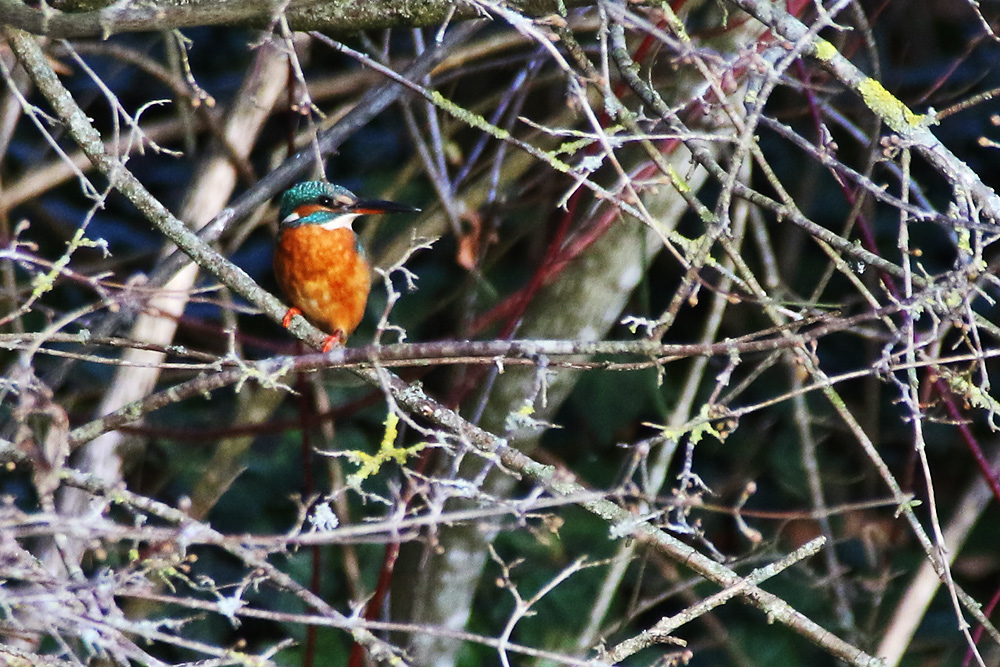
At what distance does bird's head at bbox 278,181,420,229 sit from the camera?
2975 millimetres

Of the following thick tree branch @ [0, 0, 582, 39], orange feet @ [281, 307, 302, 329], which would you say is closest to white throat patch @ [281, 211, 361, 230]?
orange feet @ [281, 307, 302, 329]

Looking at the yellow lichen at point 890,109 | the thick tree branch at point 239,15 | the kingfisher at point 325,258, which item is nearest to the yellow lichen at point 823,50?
the yellow lichen at point 890,109

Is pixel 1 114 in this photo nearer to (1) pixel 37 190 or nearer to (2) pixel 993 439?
(1) pixel 37 190

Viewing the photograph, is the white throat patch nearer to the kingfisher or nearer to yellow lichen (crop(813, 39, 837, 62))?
the kingfisher

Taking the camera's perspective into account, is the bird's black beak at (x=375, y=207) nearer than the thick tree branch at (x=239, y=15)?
No

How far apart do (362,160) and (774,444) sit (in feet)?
6.08

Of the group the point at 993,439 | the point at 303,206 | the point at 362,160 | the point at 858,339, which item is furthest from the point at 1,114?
the point at 993,439

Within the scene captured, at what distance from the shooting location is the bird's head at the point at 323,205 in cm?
297

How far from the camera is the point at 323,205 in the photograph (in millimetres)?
3002

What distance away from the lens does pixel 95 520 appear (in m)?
1.34

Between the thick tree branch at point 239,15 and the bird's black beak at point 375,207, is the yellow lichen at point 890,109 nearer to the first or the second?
the thick tree branch at point 239,15

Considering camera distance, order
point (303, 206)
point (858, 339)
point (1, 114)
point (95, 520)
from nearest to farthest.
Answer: point (95, 520) → point (303, 206) → point (1, 114) → point (858, 339)

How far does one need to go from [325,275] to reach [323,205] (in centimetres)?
20

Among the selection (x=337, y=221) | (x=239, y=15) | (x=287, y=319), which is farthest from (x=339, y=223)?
(x=239, y=15)
